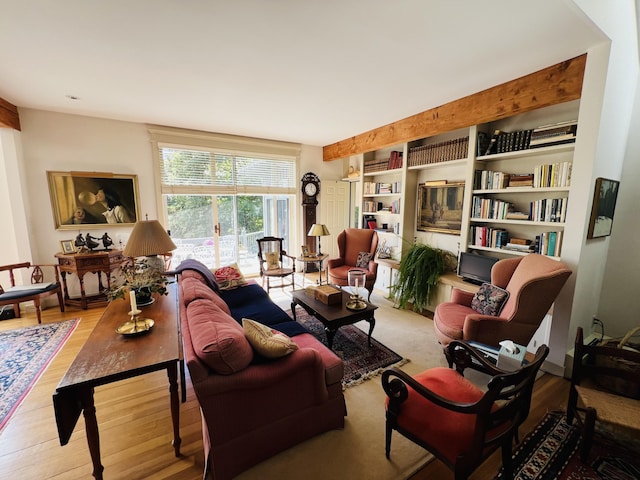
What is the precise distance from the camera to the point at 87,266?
11.7ft

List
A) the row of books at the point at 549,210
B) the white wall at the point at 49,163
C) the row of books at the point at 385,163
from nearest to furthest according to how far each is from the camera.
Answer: the row of books at the point at 549,210
the white wall at the point at 49,163
the row of books at the point at 385,163

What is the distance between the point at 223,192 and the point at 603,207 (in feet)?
16.0

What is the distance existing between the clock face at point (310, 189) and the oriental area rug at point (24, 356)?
4.09 metres

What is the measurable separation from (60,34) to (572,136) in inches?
163

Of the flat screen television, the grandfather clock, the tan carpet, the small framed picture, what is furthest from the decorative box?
the small framed picture

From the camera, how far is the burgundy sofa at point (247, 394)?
133 cm

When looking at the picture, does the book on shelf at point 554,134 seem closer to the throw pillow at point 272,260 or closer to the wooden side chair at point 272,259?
the wooden side chair at point 272,259

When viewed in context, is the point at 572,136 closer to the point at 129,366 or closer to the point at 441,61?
the point at 441,61

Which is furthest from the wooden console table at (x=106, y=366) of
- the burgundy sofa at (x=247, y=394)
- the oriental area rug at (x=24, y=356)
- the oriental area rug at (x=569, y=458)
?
the oriental area rug at (x=569, y=458)

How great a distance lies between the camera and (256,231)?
5.24 meters

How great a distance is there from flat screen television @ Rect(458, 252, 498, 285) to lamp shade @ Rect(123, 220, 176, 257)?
323 centimetres

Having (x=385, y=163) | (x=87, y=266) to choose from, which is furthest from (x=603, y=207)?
(x=87, y=266)

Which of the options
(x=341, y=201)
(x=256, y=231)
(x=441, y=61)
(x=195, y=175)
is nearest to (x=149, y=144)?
(x=195, y=175)

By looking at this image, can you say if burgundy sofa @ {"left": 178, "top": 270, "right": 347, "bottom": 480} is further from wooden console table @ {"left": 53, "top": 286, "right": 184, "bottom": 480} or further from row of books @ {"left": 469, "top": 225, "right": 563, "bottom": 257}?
row of books @ {"left": 469, "top": 225, "right": 563, "bottom": 257}
